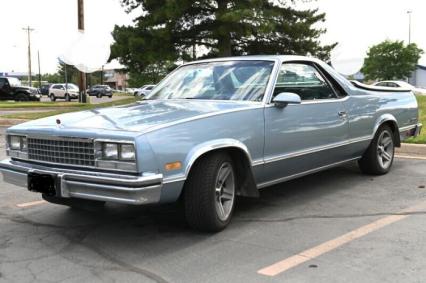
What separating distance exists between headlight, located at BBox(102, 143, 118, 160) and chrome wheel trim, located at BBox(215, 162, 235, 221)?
3.02 ft

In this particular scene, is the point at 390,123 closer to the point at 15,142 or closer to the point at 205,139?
the point at 205,139

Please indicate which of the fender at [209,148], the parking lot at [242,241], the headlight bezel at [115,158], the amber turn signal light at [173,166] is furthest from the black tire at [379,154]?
the headlight bezel at [115,158]

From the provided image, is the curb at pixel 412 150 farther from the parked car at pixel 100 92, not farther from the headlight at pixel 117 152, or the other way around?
the parked car at pixel 100 92

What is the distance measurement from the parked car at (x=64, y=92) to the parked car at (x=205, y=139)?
41.3 metres

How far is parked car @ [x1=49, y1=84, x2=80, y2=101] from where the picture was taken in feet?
152

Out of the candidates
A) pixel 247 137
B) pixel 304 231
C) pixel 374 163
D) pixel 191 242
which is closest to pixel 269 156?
pixel 247 137

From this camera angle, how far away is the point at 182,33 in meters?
23.8

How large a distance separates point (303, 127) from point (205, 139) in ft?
4.63

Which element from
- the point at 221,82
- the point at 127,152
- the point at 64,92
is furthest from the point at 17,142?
the point at 64,92

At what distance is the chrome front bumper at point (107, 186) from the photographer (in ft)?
13.3

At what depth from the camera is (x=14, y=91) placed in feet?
125

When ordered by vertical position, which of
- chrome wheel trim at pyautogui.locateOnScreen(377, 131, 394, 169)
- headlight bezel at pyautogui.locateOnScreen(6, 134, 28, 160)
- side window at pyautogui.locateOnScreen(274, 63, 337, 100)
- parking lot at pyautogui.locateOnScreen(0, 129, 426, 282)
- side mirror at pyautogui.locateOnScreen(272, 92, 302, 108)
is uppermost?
side window at pyautogui.locateOnScreen(274, 63, 337, 100)

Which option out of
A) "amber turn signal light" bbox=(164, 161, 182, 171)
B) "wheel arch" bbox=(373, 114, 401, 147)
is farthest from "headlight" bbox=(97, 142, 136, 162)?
"wheel arch" bbox=(373, 114, 401, 147)

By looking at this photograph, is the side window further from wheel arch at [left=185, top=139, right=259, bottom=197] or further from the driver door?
wheel arch at [left=185, top=139, right=259, bottom=197]
